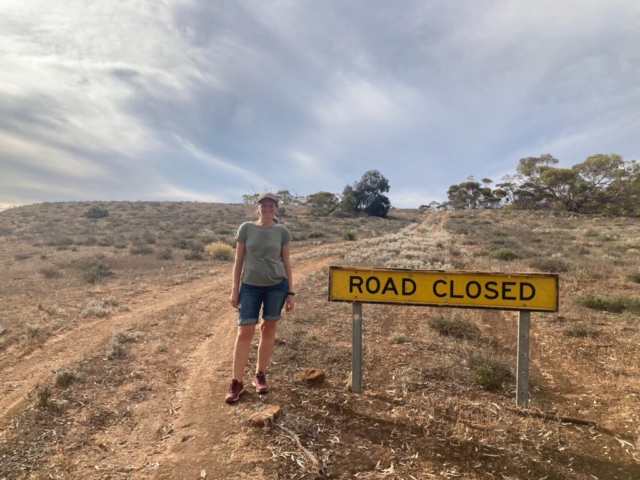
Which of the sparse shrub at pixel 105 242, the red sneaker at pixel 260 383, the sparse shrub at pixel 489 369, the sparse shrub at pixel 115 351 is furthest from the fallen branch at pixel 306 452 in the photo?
the sparse shrub at pixel 105 242

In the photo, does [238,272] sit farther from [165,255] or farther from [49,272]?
[165,255]

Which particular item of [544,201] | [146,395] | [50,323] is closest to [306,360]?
[146,395]

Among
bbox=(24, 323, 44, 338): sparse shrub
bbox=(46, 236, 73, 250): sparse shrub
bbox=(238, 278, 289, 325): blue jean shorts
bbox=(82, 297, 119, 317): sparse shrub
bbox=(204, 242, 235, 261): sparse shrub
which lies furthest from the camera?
bbox=(46, 236, 73, 250): sparse shrub

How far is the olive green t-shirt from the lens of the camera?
3.74 meters

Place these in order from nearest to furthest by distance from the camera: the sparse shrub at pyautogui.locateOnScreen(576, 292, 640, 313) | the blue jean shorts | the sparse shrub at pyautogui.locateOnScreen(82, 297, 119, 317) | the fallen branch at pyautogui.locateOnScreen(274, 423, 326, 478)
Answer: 1. the fallen branch at pyautogui.locateOnScreen(274, 423, 326, 478)
2. the blue jean shorts
3. the sparse shrub at pyautogui.locateOnScreen(576, 292, 640, 313)
4. the sparse shrub at pyautogui.locateOnScreen(82, 297, 119, 317)

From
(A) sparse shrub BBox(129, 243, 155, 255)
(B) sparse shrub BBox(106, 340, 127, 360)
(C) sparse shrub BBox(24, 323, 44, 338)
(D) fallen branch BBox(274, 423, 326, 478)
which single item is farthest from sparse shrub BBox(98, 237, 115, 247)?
(D) fallen branch BBox(274, 423, 326, 478)

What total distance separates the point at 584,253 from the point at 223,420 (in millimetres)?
14250

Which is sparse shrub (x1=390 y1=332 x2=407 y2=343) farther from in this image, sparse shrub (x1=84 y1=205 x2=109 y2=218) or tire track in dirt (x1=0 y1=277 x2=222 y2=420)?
sparse shrub (x1=84 y1=205 x2=109 y2=218)

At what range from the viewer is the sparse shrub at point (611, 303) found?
266 inches

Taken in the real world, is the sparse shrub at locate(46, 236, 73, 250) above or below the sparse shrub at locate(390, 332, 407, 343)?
above

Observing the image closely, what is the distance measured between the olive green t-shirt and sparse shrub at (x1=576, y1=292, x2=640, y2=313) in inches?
252

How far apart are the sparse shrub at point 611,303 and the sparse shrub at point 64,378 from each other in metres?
8.43

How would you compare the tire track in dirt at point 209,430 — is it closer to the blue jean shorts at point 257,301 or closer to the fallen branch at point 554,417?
the blue jean shorts at point 257,301

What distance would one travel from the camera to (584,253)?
43.0 ft
